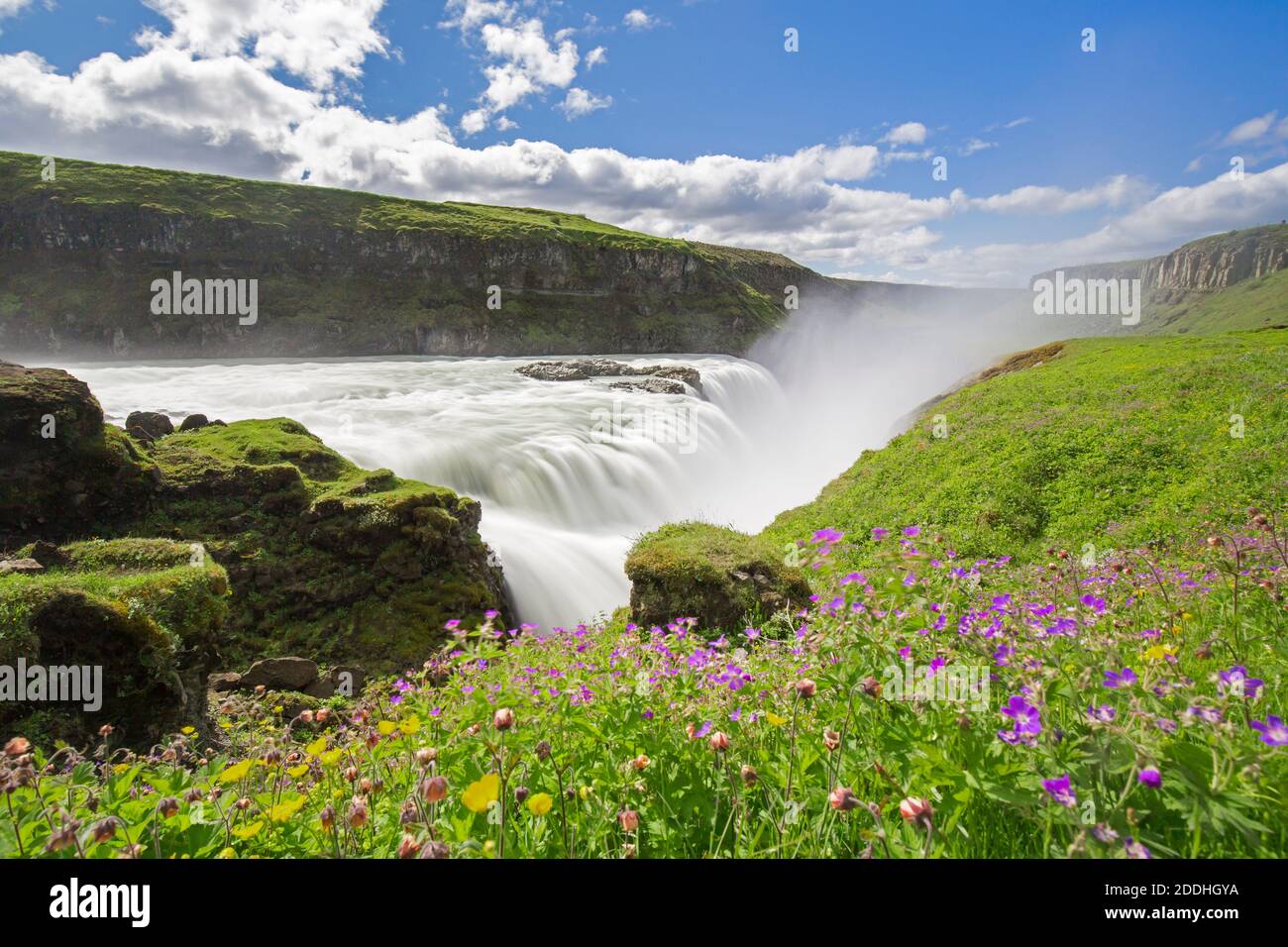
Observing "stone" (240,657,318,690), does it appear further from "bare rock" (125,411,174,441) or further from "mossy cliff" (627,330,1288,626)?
"bare rock" (125,411,174,441)

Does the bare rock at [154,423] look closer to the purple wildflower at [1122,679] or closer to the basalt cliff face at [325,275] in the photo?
the purple wildflower at [1122,679]

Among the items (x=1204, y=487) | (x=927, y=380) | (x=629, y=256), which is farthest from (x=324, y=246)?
(x=1204, y=487)

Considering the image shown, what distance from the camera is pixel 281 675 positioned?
7.93 metres

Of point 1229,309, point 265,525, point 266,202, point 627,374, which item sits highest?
point 1229,309

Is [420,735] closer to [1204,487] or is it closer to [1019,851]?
[1019,851]

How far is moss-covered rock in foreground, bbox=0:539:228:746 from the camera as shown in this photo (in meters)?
5.62

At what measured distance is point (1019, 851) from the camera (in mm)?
2037

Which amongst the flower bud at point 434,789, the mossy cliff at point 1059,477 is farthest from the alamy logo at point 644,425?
the flower bud at point 434,789

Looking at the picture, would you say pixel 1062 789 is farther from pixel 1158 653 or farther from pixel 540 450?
pixel 540 450

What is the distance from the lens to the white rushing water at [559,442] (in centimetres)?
1580

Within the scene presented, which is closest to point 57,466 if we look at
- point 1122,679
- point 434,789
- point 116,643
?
point 116,643
